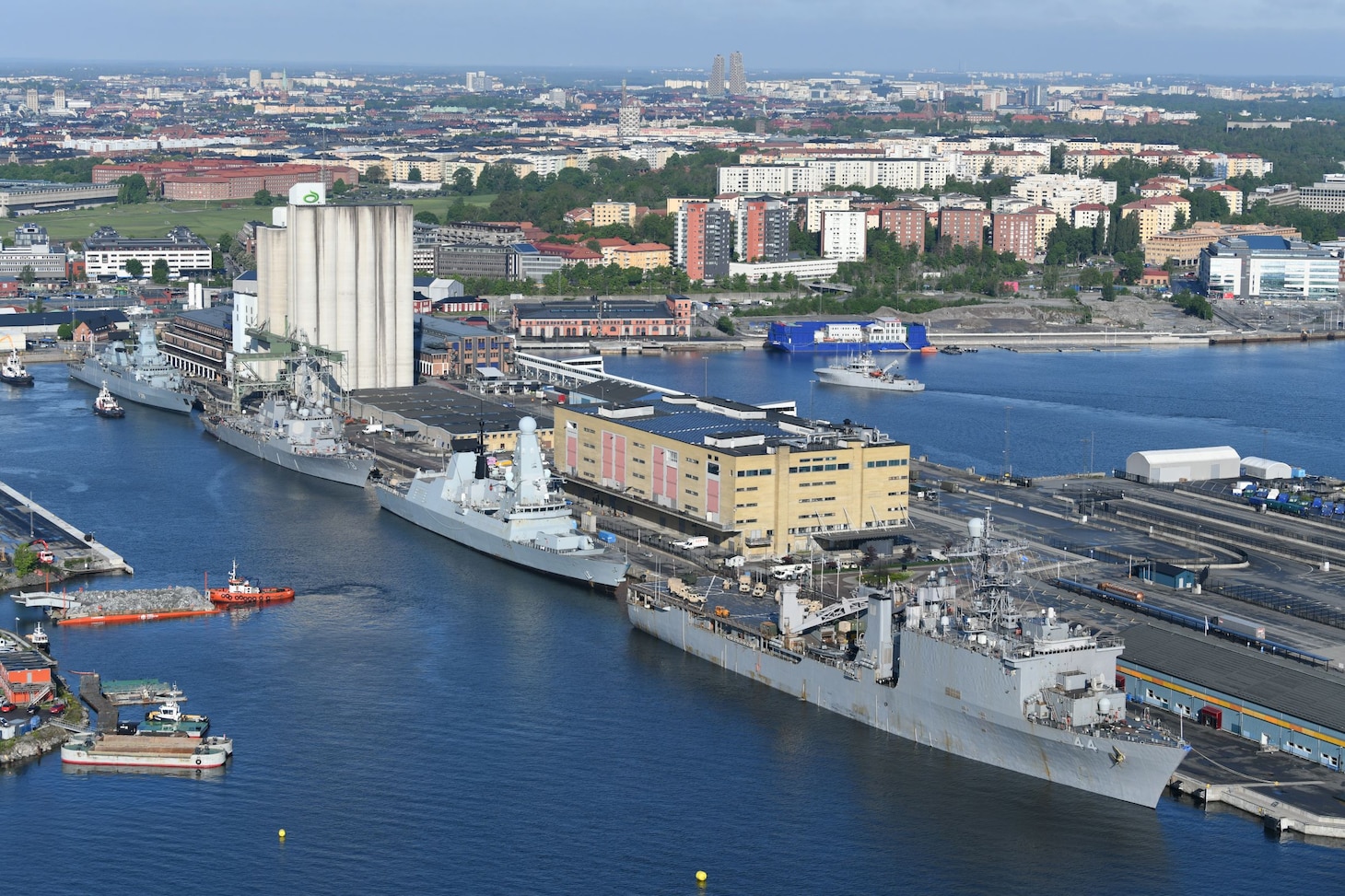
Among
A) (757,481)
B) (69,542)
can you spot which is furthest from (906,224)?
(69,542)

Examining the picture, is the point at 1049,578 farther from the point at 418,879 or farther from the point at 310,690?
the point at 418,879

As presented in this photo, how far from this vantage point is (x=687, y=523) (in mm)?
26062

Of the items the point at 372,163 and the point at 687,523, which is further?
the point at 372,163

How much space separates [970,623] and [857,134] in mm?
94568

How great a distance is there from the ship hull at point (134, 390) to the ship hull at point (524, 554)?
36.2 ft

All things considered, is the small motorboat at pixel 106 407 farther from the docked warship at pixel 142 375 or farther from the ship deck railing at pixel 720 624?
the ship deck railing at pixel 720 624

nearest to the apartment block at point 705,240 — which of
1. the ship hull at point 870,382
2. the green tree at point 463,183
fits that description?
the ship hull at point 870,382

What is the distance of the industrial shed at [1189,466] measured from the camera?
29109mm

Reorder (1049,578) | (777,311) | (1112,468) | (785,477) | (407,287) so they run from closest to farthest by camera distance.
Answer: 1. (1049,578)
2. (785,477)
3. (1112,468)
4. (407,287)
5. (777,311)

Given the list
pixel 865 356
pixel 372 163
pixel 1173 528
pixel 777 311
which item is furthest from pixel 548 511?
pixel 372 163

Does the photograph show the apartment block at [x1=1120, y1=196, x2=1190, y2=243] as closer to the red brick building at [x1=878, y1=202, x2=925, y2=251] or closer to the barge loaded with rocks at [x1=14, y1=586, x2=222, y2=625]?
the red brick building at [x1=878, y1=202, x2=925, y2=251]

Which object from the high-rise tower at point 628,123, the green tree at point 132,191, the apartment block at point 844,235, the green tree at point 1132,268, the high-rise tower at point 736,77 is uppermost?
the high-rise tower at point 736,77

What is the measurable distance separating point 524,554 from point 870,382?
727 inches

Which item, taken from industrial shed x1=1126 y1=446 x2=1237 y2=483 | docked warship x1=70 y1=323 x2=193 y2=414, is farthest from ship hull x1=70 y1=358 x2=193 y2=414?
industrial shed x1=1126 y1=446 x2=1237 y2=483
